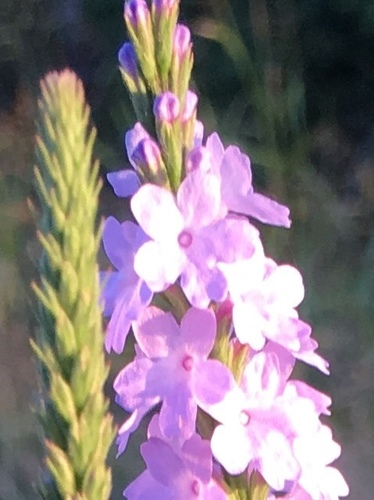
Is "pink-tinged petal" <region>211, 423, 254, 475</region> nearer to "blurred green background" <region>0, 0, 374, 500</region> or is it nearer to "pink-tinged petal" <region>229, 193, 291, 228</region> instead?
"pink-tinged petal" <region>229, 193, 291, 228</region>

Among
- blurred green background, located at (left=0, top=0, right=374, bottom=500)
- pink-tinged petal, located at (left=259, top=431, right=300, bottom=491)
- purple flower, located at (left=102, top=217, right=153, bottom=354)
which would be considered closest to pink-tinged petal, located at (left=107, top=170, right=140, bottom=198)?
purple flower, located at (left=102, top=217, right=153, bottom=354)

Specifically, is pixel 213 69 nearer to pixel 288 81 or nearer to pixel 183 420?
pixel 288 81

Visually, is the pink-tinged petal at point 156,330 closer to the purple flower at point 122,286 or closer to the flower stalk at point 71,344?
the purple flower at point 122,286

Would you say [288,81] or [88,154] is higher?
[288,81]

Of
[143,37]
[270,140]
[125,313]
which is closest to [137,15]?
[143,37]

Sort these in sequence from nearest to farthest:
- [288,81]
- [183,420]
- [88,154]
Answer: [88,154] → [183,420] → [288,81]

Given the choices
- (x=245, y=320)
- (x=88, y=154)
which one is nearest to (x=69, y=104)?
(x=88, y=154)
